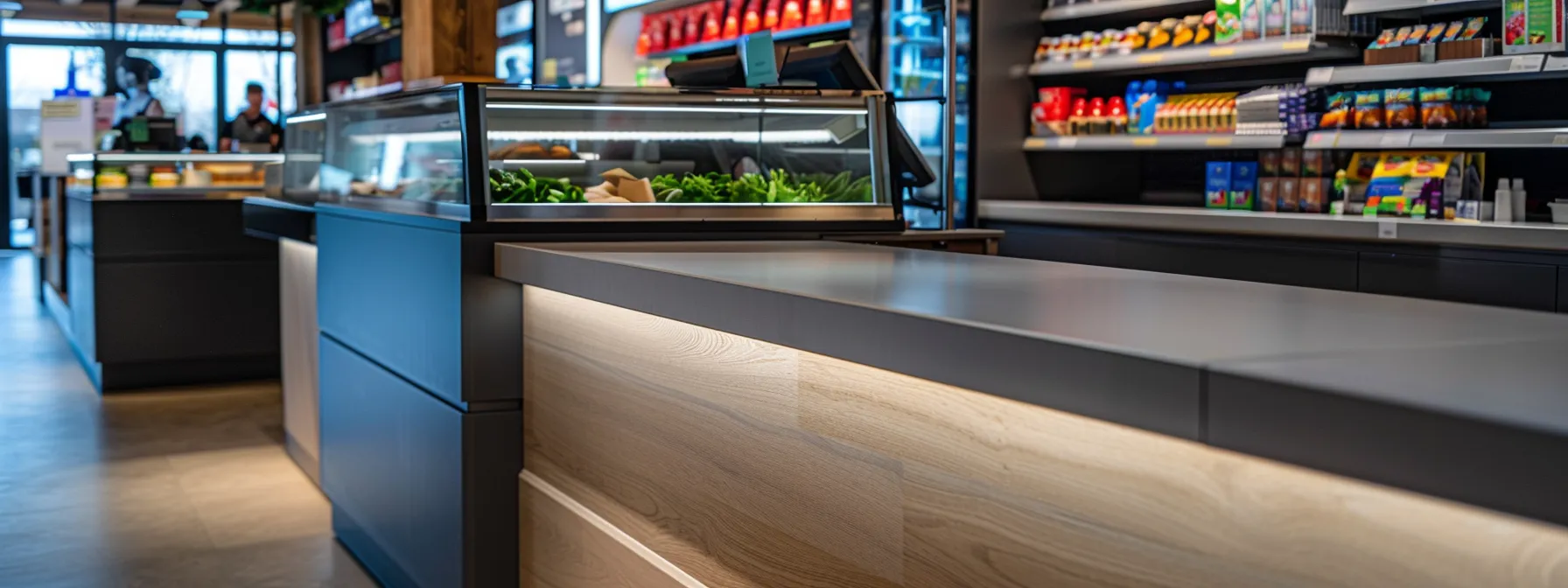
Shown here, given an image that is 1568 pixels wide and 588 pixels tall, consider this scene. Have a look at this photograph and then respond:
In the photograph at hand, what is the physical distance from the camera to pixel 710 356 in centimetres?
215

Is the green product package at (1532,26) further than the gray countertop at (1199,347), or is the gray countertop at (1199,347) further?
the green product package at (1532,26)

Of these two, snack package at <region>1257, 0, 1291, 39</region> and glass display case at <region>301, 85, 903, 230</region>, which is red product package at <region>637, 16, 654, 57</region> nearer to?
snack package at <region>1257, 0, 1291, 39</region>

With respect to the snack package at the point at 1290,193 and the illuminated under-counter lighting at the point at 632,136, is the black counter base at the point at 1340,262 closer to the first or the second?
the snack package at the point at 1290,193

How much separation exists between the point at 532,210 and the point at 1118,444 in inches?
76.5

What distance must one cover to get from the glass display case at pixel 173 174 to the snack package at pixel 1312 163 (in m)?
4.59

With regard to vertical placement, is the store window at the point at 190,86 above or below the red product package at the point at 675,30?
above

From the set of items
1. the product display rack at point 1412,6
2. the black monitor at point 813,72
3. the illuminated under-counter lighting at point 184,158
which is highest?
the product display rack at point 1412,6

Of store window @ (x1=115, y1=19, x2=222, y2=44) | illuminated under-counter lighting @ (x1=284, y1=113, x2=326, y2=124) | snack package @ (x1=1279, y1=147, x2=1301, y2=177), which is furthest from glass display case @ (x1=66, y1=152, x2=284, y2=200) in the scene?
store window @ (x1=115, y1=19, x2=222, y2=44)

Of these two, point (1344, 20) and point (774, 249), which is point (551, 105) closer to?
point (774, 249)

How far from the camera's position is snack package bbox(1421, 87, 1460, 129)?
165 inches

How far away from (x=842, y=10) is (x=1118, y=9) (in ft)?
4.90

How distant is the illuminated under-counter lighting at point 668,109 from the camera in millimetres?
3205

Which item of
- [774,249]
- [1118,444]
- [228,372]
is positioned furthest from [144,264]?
[1118,444]

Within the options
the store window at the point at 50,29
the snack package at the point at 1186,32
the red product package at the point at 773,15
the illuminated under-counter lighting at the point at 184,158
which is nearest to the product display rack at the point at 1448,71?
the snack package at the point at 1186,32
